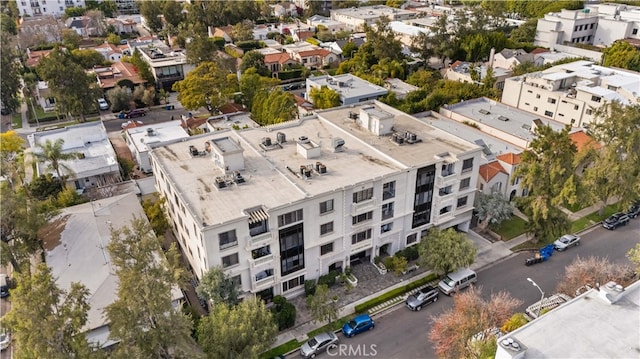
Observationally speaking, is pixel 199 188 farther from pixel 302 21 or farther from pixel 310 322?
pixel 302 21

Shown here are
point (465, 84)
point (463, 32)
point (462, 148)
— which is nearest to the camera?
point (462, 148)

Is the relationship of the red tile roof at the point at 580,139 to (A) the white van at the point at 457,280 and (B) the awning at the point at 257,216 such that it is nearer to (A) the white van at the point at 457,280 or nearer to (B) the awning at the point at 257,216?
(A) the white van at the point at 457,280

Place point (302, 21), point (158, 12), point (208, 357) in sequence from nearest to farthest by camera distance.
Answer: point (208, 357) < point (158, 12) < point (302, 21)

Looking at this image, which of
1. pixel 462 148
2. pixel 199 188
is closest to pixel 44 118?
pixel 199 188

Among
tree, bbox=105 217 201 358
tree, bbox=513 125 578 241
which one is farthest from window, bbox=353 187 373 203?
tree, bbox=105 217 201 358

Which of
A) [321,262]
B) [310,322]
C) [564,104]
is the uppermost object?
[564,104]

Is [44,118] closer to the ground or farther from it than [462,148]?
closer to the ground
